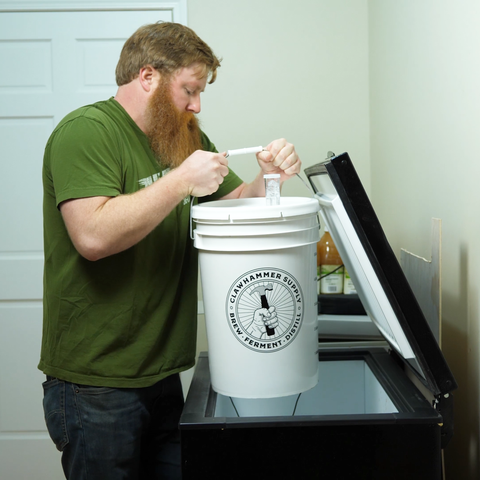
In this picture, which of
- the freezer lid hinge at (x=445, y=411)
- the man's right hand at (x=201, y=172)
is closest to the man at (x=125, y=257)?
the man's right hand at (x=201, y=172)

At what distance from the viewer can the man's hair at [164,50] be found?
1.38m

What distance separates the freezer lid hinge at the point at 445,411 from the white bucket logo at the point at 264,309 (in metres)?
0.28

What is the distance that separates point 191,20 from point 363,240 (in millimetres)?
1884

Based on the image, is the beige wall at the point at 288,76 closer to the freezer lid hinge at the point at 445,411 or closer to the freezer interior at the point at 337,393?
the freezer interior at the point at 337,393

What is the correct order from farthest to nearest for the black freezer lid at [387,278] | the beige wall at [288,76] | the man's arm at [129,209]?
the beige wall at [288,76]
the man's arm at [129,209]
the black freezer lid at [387,278]

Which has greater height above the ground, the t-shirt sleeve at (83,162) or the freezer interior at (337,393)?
the t-shirt sleeve at (83,162)

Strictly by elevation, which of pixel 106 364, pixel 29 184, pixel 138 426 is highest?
pixel 29 184

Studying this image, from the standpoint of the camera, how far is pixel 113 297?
1.24 m

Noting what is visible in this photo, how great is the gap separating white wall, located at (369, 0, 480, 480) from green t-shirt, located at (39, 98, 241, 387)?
25.6 inches

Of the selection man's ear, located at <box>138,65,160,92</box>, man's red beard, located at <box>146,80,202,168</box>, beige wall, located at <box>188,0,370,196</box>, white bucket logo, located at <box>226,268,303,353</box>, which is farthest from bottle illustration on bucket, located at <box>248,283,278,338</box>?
beige wall, located at <box>188,0,370,196</box>

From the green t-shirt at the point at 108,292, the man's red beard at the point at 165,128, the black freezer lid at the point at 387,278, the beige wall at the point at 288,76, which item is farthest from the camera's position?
the beige wall at the point at 288,76

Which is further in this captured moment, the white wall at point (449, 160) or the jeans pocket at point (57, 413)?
the jeans pocket at point (57, 413)

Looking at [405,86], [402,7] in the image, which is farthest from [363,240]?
[402,7]

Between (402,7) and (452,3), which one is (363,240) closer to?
(452,3)
